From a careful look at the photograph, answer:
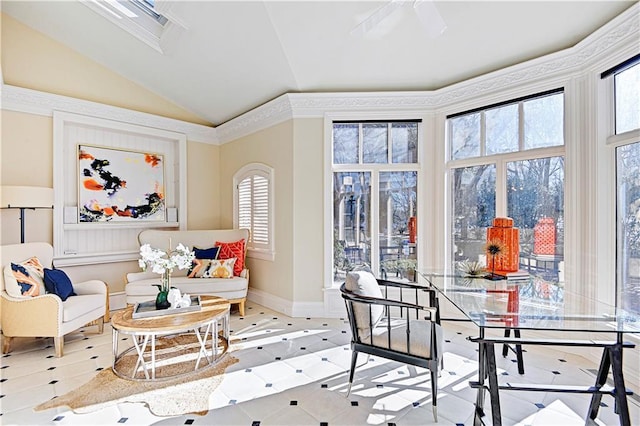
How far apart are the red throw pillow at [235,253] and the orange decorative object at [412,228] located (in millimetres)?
2404

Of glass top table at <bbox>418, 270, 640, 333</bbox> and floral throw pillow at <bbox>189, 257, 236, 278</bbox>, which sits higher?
glass top table at <bbox>418, 270, 640, 333</bbox>

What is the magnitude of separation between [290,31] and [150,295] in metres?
3.57

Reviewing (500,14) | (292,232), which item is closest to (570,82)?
(500,14)

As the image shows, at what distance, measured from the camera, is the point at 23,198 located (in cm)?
357

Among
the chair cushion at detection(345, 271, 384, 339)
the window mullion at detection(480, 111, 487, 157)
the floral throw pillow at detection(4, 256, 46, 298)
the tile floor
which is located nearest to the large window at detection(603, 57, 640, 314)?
the tile floor

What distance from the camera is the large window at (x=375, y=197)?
13.9 feet

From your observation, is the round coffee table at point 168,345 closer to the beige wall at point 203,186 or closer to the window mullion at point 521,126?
the beige wall at point 203,186

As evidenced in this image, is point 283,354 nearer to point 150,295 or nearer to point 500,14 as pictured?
point 150,295

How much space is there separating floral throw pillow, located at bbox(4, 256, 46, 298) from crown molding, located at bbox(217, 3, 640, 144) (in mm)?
3166

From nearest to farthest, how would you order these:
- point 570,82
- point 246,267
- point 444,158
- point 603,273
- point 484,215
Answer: point 603,273 < point 570,82 < point 484,215 < point 444,158 < point 246,267

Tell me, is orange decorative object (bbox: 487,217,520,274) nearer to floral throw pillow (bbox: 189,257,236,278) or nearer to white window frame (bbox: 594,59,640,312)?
white window frame (bbox: 594,59,640,312)

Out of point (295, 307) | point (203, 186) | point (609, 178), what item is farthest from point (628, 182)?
point (203, 186)

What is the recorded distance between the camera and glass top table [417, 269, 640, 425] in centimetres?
186

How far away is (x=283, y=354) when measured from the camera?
10.6ft
